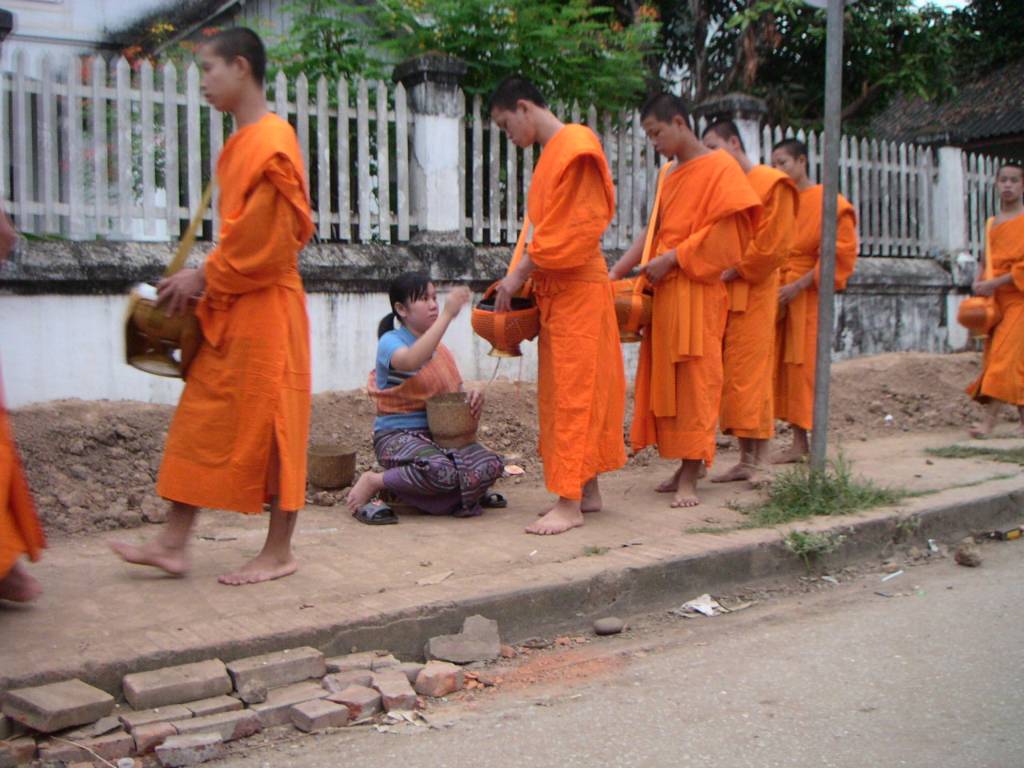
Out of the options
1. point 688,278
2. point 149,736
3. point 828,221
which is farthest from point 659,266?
point 149,736

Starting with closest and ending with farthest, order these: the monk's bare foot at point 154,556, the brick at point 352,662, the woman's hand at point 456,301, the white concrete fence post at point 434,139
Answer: the brick at point 352,662, the monk's bare foot at point 154,556, the woman's hand at point 456,301, the white concrete fence post at point 434,139

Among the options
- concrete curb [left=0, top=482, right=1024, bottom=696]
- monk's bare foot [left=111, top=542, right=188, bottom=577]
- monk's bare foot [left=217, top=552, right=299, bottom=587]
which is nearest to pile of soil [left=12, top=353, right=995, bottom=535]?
monk's bare foot [left=111, top=542, right=188, bottom=577]

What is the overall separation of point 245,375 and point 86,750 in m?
1.39

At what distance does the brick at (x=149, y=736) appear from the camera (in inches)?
117

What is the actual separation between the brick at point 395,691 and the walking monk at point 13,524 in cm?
119

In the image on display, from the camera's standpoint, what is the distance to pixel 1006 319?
7977 mm

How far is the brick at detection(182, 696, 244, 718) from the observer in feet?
10.3

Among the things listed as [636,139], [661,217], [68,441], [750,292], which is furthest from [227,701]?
[636,139]

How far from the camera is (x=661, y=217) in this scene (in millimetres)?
5609

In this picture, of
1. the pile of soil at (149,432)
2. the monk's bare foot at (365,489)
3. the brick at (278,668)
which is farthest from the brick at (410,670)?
the pile of soil at (149,432)

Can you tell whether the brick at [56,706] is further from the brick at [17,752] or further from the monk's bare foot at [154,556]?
the monk's bare foot at [154,556]

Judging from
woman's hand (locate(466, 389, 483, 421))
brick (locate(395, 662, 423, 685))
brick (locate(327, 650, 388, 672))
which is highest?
woman's hand (locate(466, 389, 483, 421))

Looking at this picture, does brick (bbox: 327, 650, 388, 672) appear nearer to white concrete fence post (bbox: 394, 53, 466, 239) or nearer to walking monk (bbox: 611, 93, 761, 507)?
walking monk (bbox: 611, 93, 761, 507)

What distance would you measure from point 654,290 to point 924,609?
2.04 m
